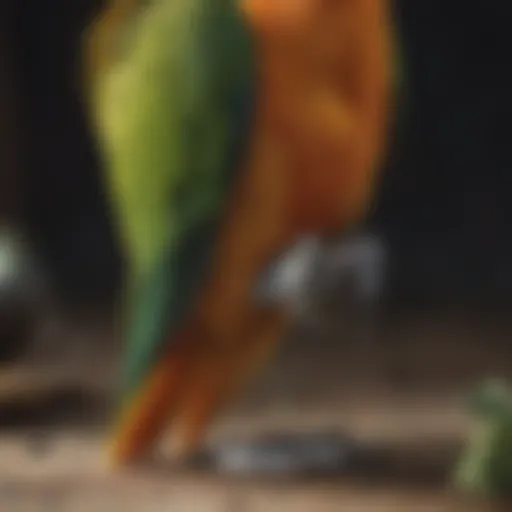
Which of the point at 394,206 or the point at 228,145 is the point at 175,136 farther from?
the point at 394,206

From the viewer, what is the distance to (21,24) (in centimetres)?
105

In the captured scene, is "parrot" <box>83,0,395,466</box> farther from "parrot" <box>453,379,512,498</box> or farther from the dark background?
the dark background

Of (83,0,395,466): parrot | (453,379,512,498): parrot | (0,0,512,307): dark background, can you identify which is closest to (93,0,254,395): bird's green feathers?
(83,0,395,466): parrot

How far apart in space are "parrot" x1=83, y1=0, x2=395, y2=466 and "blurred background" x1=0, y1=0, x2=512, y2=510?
10.0 inches

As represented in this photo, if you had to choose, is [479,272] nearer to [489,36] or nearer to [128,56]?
[489,36]

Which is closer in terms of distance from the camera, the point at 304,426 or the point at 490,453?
the point at 490,453

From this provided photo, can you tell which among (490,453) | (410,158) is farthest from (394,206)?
(490,453)

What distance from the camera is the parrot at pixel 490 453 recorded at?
2.21 ft

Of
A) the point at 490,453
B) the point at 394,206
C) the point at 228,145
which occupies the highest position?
the point at 394,206

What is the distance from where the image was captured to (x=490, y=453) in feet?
2.22

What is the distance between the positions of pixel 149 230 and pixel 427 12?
44 cm

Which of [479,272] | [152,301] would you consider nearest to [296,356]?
[479,272]

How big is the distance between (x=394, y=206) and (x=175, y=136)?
419mm

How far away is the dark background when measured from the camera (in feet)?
3.34
